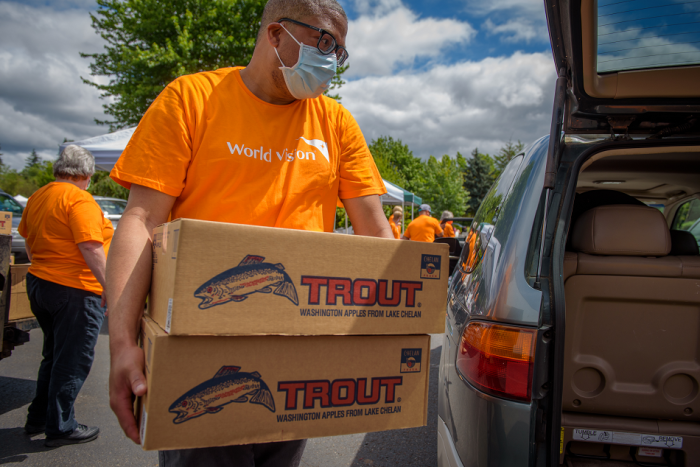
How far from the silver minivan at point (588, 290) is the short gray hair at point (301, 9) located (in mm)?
745

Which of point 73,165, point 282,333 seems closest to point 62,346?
point 73,165

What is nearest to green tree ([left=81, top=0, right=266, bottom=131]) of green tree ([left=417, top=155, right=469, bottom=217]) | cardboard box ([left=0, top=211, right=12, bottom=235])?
cardboard box ([left=0, top=211, right=12, bottom=235])

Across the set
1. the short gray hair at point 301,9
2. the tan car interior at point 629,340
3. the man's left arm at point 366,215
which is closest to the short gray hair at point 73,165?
the short gray hair at point 301,9

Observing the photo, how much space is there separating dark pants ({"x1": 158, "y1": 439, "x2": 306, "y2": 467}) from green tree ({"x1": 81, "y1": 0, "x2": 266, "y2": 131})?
13.6 m

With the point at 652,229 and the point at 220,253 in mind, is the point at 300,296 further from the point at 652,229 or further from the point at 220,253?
the point at 652,229

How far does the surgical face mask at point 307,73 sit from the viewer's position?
1354 millimetres

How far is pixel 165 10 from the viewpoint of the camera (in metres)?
13.5

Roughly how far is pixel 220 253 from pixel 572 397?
1844mm

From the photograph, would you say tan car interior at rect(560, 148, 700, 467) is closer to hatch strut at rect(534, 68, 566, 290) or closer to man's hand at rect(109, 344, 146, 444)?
hatch strut at rect(534, 68, 566, 290)

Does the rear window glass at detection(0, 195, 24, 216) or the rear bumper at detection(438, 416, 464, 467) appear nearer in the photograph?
the rear bumper at detection(438, 416, 464, 467)

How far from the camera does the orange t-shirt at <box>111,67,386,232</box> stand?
120 cm

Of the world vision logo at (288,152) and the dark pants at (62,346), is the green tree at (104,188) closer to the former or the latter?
the dark pants at (62,346)

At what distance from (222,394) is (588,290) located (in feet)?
5.48

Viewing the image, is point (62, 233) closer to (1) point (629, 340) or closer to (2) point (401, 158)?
(1) point (629, 340)
